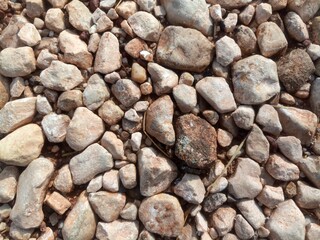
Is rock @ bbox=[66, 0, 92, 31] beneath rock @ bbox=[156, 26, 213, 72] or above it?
beneath

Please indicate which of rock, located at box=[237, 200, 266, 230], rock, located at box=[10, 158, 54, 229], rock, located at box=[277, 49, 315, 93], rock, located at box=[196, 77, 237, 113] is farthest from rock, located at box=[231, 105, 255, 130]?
rock, located at box=[10, 158, 54, 229]

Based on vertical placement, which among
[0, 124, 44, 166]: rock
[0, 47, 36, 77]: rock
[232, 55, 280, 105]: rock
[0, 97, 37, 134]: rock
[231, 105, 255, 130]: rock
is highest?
[232, 55, 280, 105]: rock

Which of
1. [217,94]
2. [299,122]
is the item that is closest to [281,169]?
[299,122]

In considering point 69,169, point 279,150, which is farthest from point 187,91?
point 69,169

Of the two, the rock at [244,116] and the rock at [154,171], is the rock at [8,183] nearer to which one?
the rock at [154,171]

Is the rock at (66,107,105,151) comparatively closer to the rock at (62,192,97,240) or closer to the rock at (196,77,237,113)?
the rock at (62,192,97,240)

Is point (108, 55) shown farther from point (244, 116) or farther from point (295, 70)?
point (295, 70)
